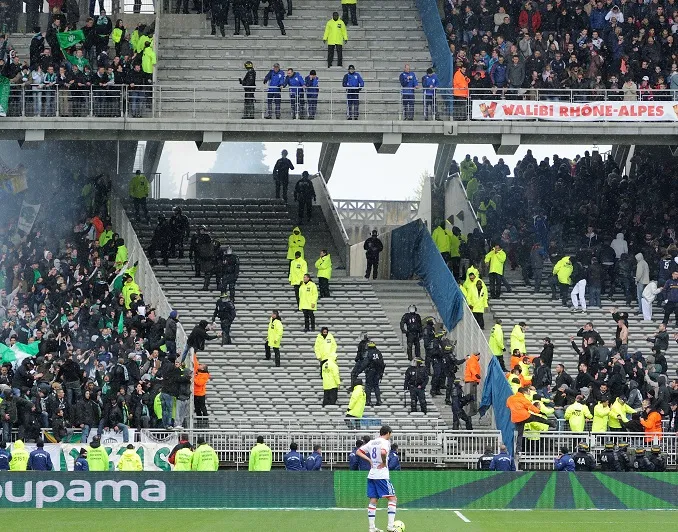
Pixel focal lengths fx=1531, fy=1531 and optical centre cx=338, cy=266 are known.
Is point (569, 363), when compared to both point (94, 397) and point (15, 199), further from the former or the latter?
point (15, 199)

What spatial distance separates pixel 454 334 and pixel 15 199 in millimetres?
11195

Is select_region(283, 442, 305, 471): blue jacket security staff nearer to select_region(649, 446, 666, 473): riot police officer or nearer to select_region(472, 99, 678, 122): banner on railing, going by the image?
select_region(649, 446, 666, 473): riot police officer

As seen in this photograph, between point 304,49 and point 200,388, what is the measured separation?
1128 centimetres

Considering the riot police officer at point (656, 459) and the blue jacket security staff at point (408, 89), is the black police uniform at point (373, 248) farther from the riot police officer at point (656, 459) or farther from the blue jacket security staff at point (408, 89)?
the riot police officer at point (656, 459)

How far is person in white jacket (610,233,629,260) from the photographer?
121ft

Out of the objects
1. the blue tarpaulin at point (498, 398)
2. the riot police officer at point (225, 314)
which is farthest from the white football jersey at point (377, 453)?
the riot police officer at point (225, 314)

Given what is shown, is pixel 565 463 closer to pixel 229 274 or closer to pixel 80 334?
pixel 80 334

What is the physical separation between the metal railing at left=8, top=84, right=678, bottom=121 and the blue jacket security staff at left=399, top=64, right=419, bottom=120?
33 millimetres

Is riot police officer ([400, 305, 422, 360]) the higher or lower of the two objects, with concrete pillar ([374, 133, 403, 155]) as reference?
lower

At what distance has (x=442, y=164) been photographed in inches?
1666

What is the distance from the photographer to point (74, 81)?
114 feet

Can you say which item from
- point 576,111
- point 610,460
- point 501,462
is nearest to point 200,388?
point 501,462

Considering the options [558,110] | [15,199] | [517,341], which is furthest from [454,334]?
[15,199]

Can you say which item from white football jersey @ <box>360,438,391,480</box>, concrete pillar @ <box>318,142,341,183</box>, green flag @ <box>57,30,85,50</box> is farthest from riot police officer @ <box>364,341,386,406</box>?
concrete pillar @ <box>318,142,341,183</box>
